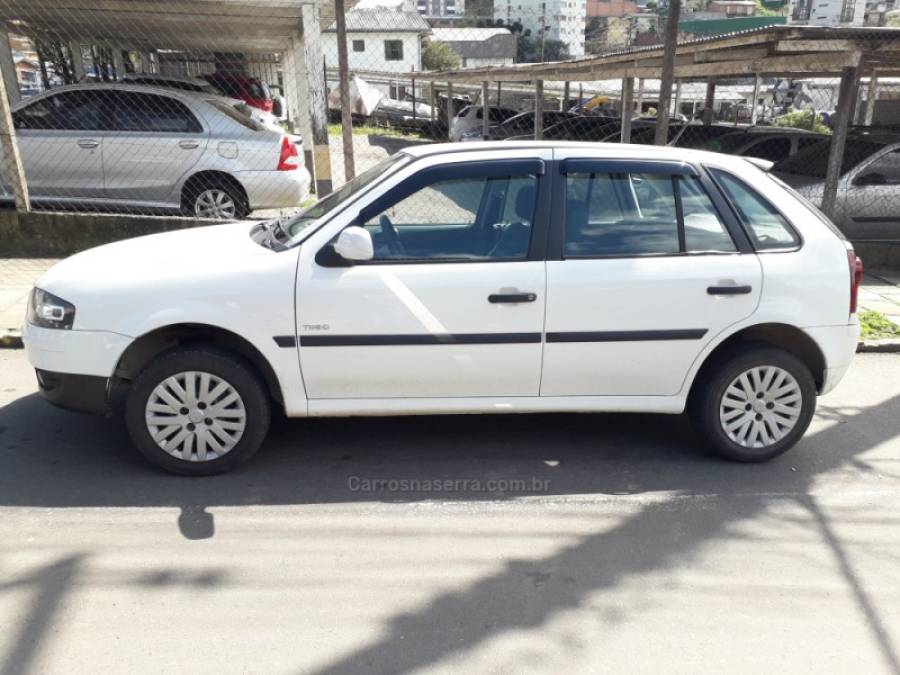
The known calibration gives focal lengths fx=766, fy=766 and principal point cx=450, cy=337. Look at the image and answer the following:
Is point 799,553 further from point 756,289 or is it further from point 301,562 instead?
point 301,562

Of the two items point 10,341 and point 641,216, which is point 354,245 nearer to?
point 641,216

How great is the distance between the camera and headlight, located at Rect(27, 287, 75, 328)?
383 cm

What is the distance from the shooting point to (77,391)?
3.90 m

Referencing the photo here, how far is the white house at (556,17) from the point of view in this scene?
301ft

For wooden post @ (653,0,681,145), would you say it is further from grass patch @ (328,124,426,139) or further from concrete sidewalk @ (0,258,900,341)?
grass patch @ (328,124,426,139)

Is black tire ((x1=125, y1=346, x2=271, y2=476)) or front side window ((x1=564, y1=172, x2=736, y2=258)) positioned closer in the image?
black tire ((x1=125, y1=346, x2=271, y2=476))

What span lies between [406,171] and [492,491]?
5.72 feet

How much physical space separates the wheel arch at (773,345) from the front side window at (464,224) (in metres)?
1.24

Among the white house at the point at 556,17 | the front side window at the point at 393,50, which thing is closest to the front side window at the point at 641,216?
the front side window at the point at 393,50

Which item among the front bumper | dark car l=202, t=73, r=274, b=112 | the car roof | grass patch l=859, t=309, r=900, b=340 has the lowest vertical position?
grass patch l=859, t=309, r=900, b=340

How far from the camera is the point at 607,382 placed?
4.13 m

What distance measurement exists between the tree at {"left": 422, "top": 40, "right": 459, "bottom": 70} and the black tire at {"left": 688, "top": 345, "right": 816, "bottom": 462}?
61973mm

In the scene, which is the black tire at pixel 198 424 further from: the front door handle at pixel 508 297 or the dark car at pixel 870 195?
the dark car at pixel 870 195

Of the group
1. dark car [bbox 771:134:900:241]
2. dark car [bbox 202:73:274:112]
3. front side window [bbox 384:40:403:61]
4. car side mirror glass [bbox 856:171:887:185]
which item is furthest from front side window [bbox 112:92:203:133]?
front side window [bbox 384:40:403:61]
